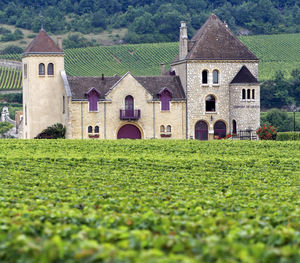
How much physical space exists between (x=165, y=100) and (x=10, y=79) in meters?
56.5

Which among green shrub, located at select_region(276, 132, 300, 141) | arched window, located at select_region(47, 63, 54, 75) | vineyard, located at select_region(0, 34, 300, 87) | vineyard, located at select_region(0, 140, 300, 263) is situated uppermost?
vineyard, located at select_region(0, 34, 300, 87)

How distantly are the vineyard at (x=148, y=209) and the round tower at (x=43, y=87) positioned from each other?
97.4 ft

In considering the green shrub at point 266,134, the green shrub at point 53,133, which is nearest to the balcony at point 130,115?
the green shrub at point 53,133

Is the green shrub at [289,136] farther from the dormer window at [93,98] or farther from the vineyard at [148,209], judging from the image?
the vineyard at [148,209]

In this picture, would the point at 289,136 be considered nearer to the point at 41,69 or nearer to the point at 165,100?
the point at 165,100

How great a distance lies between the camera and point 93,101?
208ft

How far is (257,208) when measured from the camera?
15.3 metres

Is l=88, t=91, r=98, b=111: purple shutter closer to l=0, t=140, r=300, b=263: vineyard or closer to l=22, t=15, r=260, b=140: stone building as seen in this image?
l=22, t=15, r=260, b=140: stone building

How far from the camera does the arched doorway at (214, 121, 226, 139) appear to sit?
6582 cm

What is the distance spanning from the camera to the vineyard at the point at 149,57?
117 metres

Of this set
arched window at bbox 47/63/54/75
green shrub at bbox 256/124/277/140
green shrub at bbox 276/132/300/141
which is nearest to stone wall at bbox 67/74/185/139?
arched window at bbox 47/63/54/75

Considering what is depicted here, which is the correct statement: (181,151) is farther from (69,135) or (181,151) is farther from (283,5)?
(283,5)

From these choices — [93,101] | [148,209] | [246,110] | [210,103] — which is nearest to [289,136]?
[246,110]

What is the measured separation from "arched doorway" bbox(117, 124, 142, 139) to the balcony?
0.99 metres
